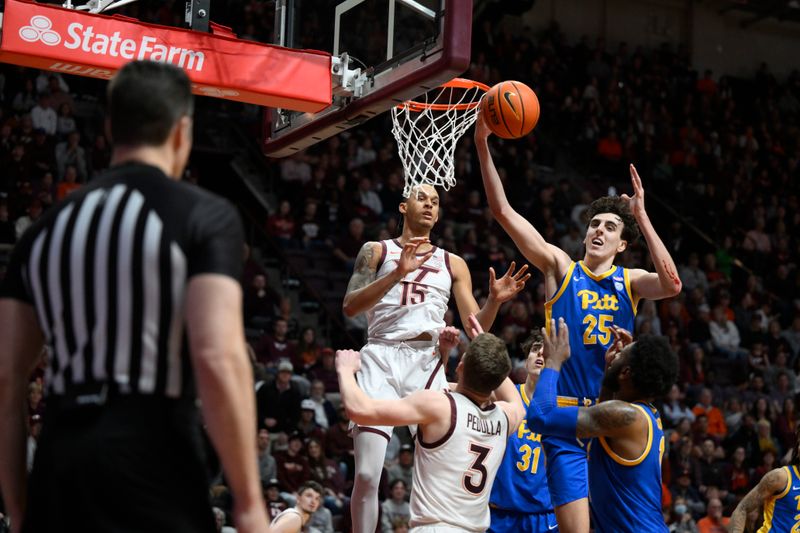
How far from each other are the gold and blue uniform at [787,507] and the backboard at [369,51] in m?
3.73

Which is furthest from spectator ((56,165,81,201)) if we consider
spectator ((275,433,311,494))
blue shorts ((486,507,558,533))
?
blue shorts ((486,507,558,533))

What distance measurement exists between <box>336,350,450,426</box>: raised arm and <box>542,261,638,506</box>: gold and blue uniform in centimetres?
145

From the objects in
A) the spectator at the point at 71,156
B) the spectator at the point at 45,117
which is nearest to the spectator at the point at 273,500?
the spectator at the point at 71,156

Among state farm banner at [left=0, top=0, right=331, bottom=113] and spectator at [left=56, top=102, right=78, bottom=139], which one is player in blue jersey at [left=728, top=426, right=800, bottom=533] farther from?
spectator at [left=56, top=102, right=78, bottom=139]

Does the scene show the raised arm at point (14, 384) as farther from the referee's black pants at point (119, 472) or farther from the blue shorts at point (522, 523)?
the blue shorts at point (522, 523)

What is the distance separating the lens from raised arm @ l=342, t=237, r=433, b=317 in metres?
6.07

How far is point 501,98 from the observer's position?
6.69 metres

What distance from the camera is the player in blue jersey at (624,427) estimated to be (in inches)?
194

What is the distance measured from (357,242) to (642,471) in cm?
1078

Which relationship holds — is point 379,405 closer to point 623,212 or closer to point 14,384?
point 14,384

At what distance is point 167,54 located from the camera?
683cm

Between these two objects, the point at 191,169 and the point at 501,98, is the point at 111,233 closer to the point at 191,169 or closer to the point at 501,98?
the point at 501,98

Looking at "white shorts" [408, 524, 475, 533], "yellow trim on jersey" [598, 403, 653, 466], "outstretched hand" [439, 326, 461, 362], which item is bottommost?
"white shorts" [408, 524, 475, 533]

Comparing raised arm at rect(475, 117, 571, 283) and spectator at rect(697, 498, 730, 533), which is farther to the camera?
spectator at rect(697, 498, 730, 533)
